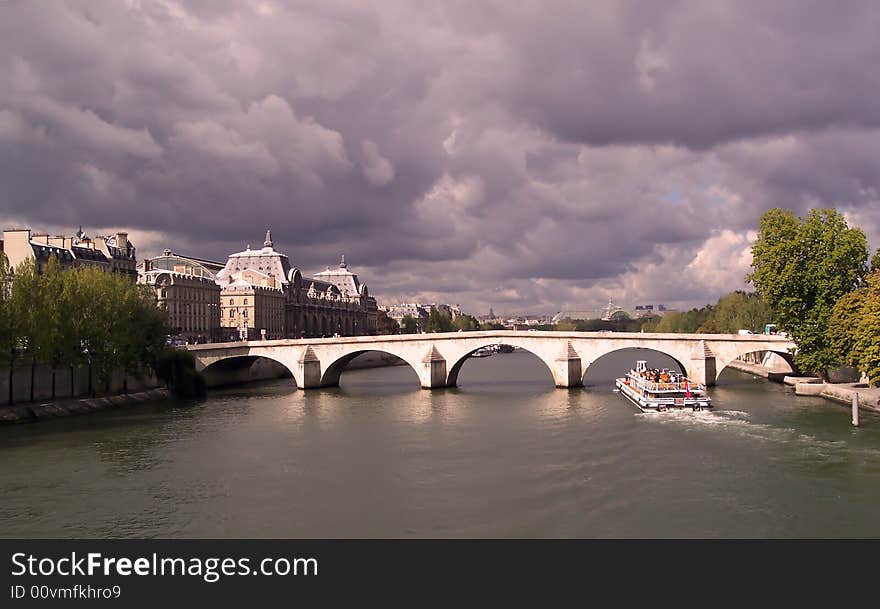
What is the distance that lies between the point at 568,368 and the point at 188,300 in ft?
177

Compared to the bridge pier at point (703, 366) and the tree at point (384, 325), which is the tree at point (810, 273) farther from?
the tree at point (384, 325)

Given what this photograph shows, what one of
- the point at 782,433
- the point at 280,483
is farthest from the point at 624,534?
the point at 782,433

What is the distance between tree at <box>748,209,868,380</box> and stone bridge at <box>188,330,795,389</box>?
4.86 metres

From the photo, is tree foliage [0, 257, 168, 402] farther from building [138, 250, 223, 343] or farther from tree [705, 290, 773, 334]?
tree [705, 290, 773, 334]

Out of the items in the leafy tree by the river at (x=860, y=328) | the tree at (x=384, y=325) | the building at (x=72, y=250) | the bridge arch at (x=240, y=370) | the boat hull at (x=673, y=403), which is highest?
the building at (x=72, y=250)

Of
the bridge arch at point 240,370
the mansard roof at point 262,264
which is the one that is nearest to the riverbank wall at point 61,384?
the bridge arch at point 240,370

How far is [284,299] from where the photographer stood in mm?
115062

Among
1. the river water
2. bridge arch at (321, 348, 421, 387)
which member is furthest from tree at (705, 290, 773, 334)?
the river water

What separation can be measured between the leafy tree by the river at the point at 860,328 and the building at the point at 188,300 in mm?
63195

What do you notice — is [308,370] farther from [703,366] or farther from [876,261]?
[876,261]

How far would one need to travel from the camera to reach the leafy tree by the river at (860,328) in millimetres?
33719

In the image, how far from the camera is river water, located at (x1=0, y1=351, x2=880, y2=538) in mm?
19328
